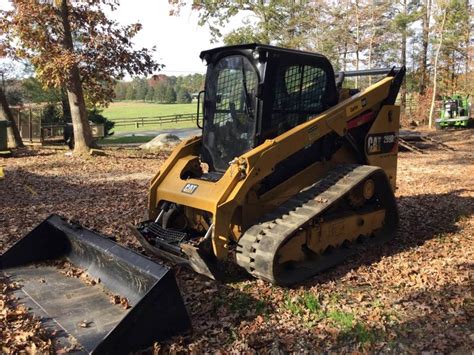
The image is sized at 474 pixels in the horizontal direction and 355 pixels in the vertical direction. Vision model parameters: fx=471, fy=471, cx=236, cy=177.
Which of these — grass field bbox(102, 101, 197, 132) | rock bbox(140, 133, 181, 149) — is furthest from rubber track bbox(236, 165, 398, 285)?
grass field bbox(102, 101, 197, 132)

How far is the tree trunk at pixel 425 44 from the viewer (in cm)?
3193

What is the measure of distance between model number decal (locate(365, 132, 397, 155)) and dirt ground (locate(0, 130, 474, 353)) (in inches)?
50.8

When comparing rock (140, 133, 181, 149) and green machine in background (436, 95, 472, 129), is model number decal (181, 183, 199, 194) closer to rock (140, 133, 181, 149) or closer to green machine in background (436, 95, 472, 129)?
rock (140, 133, 181, 149)

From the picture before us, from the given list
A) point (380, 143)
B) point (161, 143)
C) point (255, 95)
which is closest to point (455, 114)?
point (161, 143)

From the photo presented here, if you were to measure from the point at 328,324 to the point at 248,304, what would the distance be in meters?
0.84

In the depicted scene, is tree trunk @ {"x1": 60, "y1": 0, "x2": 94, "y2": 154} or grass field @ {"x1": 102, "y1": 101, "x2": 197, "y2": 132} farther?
grass field @ {"x1": 102, "y1": 101, "x2": 197, "y2": 132}

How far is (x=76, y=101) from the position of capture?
16594 millimetres

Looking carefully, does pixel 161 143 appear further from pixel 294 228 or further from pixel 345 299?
pixel 345 299

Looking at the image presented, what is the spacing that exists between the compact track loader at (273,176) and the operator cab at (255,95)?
13 mm

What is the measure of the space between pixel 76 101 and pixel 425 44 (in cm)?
2757

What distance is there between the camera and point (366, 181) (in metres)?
6.19

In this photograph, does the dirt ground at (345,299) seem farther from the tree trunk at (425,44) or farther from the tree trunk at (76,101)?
the tree trunk at (425,44)

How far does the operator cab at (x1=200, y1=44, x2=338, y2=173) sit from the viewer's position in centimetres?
545

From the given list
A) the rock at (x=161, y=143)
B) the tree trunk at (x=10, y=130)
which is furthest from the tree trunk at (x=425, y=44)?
the tree trunk at (x=10, y=130)
